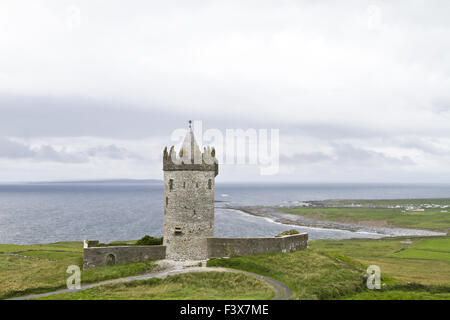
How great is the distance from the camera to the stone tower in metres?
34.9

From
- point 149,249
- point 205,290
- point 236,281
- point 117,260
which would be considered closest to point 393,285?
point 236,281

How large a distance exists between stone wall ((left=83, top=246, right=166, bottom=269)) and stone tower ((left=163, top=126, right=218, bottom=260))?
1.25 metres

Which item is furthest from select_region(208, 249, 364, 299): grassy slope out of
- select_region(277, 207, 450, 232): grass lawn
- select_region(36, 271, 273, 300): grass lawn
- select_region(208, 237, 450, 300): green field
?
select_region(277, 207, 450, 232): grass lawn

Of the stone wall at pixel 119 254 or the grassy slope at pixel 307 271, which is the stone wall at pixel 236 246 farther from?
the stone wall at pixel 119 254

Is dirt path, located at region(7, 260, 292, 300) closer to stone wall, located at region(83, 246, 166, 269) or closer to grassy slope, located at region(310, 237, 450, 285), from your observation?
stone wall, located at region(83, 246, 166, 269)

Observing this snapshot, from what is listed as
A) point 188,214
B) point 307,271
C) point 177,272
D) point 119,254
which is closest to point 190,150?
point 188,214

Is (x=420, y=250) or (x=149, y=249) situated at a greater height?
(x=149, y=249)

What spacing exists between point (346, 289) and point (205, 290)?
1105cm

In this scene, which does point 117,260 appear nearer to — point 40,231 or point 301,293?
point 301,293

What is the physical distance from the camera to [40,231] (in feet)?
373

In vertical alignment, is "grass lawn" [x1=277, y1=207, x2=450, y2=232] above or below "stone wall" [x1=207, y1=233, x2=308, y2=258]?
below

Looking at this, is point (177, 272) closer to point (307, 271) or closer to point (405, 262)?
point (307, 271)
